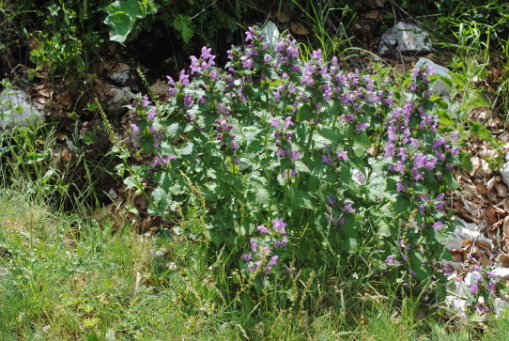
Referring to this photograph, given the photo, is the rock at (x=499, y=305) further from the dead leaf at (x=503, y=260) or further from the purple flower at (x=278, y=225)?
the purple flower at (x=278, y=225)

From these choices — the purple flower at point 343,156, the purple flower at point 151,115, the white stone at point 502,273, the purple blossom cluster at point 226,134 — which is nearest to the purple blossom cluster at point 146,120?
the purple flower at point 151,115

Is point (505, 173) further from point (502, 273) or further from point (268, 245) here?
point (268, 245)

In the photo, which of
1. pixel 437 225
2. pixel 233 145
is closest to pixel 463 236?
pixel 437 225

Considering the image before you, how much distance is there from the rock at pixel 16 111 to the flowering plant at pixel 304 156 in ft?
4.50

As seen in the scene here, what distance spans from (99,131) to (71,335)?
1.59 meters

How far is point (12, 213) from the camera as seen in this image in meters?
3.13

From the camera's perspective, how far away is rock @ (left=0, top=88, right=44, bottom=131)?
3629 mm

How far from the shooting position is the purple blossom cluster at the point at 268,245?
246 cm

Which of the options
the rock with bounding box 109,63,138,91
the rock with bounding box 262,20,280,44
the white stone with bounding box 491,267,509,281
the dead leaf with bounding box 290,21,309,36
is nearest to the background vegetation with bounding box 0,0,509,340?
the white stone with bounding box 491,267,509,281

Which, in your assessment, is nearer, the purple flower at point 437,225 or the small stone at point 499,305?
the purple flower at point 437,225

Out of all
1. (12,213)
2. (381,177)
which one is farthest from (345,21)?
(12,213)

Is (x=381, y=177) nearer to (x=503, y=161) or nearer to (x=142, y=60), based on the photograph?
(x=503, y=161)

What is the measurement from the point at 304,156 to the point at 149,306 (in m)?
0.99

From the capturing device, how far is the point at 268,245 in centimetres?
249
